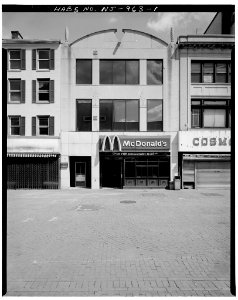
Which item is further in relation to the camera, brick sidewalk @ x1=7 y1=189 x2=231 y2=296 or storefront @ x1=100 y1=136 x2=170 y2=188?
storefront @ x1=100 y1=136 x2=170 y2=188

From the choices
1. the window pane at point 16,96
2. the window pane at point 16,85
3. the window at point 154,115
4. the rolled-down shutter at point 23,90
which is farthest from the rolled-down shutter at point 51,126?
the window at point 154,115

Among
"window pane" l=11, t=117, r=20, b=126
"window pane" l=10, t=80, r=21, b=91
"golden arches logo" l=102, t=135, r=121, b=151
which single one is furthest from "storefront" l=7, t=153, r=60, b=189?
"window pane" l=10, t=80, r=21, b=91

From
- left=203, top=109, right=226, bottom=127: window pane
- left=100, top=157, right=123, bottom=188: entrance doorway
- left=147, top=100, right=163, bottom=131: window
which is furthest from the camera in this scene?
left=100, top=157, right=123, bottom=188: entrance doorway

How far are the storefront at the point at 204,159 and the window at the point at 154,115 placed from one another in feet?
6.69

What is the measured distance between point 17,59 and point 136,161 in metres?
13.3

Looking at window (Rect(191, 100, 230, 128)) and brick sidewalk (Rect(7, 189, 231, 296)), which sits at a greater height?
window (Rect(191, 100, 230, 128))

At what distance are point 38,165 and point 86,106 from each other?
6.37m

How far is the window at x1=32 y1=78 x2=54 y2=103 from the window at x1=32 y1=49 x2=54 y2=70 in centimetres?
109

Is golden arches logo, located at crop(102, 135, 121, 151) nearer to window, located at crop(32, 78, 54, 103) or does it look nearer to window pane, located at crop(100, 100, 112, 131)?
window pane, located at crop(100, 100, 112, 131)

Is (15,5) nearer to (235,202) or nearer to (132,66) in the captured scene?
(235,202)

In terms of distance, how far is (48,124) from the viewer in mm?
22062

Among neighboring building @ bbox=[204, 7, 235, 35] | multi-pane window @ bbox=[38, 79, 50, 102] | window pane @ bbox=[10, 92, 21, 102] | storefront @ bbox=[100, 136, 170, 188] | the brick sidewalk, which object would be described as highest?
neighboring building @ bbox=[204, 7, 235, 35]

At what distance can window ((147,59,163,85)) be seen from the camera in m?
22.2

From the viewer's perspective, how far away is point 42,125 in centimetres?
2212
